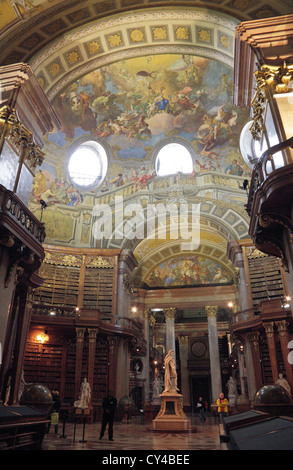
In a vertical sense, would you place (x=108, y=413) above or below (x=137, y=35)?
below

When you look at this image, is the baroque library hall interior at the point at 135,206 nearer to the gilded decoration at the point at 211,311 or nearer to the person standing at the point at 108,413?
the person standing at the point at 108,413

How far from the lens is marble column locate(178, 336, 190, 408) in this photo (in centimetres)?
2689

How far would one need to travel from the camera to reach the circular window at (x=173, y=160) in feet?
64.7

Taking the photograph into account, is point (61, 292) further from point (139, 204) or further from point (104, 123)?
point (104, 123)

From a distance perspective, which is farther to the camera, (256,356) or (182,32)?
(256,356)

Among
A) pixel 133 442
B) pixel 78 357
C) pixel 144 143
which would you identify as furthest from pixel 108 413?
pixel 144 143

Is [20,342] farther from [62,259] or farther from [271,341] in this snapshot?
[271,341]

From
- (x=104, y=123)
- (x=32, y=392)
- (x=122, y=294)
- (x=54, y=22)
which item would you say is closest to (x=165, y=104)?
(x=104, y=123)

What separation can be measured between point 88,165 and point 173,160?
489 centimetres

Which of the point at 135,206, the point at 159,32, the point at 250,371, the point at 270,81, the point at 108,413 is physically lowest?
the point at 108,413

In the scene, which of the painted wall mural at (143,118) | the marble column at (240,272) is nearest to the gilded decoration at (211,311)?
the marble column at (240,272)

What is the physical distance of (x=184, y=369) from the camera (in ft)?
92.1

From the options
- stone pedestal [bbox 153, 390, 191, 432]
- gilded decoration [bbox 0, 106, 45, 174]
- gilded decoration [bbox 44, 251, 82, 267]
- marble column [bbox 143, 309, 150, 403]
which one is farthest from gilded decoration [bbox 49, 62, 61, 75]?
marble column [bbox 143, 309, 150, 403]
